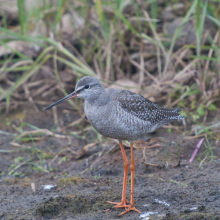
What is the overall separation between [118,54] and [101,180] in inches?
146

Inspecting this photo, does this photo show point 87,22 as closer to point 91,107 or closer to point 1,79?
point 1,79

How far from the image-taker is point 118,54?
789 cm

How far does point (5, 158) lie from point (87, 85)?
8.70ft

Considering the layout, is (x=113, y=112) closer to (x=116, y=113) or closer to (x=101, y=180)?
(x=116, y=113)

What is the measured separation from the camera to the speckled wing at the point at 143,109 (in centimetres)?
464

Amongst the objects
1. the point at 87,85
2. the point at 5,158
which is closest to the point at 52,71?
the point at 5,158

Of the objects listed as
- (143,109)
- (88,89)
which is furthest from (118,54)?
(88,89)

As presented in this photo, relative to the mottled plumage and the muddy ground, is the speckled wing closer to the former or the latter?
the mottled plumage

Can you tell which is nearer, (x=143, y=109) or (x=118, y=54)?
(x=143, y=109)

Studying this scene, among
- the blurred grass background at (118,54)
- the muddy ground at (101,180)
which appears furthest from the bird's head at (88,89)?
the blurred grass background at (118,54)

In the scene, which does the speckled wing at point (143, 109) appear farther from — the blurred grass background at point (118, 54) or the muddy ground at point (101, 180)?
the blurred grass background at point (118, 54)

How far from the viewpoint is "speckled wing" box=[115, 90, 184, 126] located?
15.2 ft

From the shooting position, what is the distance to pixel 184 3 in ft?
28.7

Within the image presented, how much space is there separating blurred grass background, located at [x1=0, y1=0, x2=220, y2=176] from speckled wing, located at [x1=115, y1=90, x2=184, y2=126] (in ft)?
4.78
